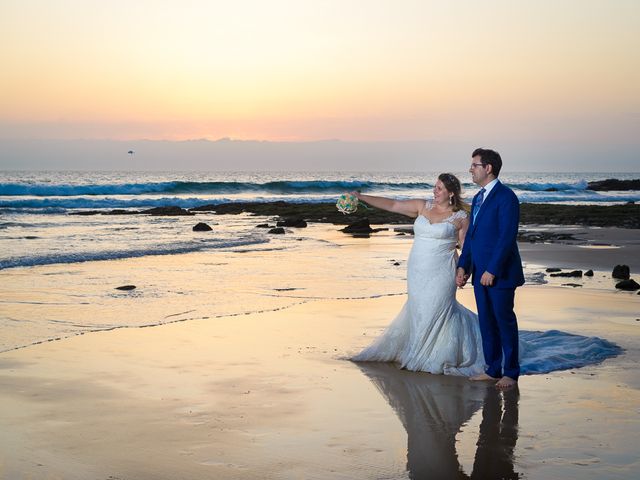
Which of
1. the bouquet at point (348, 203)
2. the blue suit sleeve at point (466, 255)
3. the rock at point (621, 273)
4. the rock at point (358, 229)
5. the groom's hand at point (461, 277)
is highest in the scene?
the bouquet at point (348, 203)

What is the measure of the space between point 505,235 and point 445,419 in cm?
171

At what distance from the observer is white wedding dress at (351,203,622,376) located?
7.33m

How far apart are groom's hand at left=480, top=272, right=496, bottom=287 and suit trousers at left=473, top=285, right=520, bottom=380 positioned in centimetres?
9

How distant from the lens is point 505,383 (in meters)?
6.64

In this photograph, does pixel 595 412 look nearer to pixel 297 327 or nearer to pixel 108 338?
pixel 297 327

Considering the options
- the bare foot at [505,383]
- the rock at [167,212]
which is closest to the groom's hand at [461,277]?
the bare foot at [505,383]

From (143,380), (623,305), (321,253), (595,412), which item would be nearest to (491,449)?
(595,412)

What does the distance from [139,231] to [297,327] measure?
1758 centimetres

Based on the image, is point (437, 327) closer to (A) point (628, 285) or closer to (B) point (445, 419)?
(B) point (445, 419)

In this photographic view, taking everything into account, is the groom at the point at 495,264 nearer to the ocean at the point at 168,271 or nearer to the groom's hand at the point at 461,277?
the groom's hand at the point at 461,277

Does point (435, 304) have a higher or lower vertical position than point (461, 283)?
lower

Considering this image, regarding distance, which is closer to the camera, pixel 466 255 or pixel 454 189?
pixel 466 255

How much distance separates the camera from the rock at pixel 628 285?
1228 centimetres

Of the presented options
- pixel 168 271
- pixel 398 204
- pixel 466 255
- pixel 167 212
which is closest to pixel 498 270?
pixel 466 255
